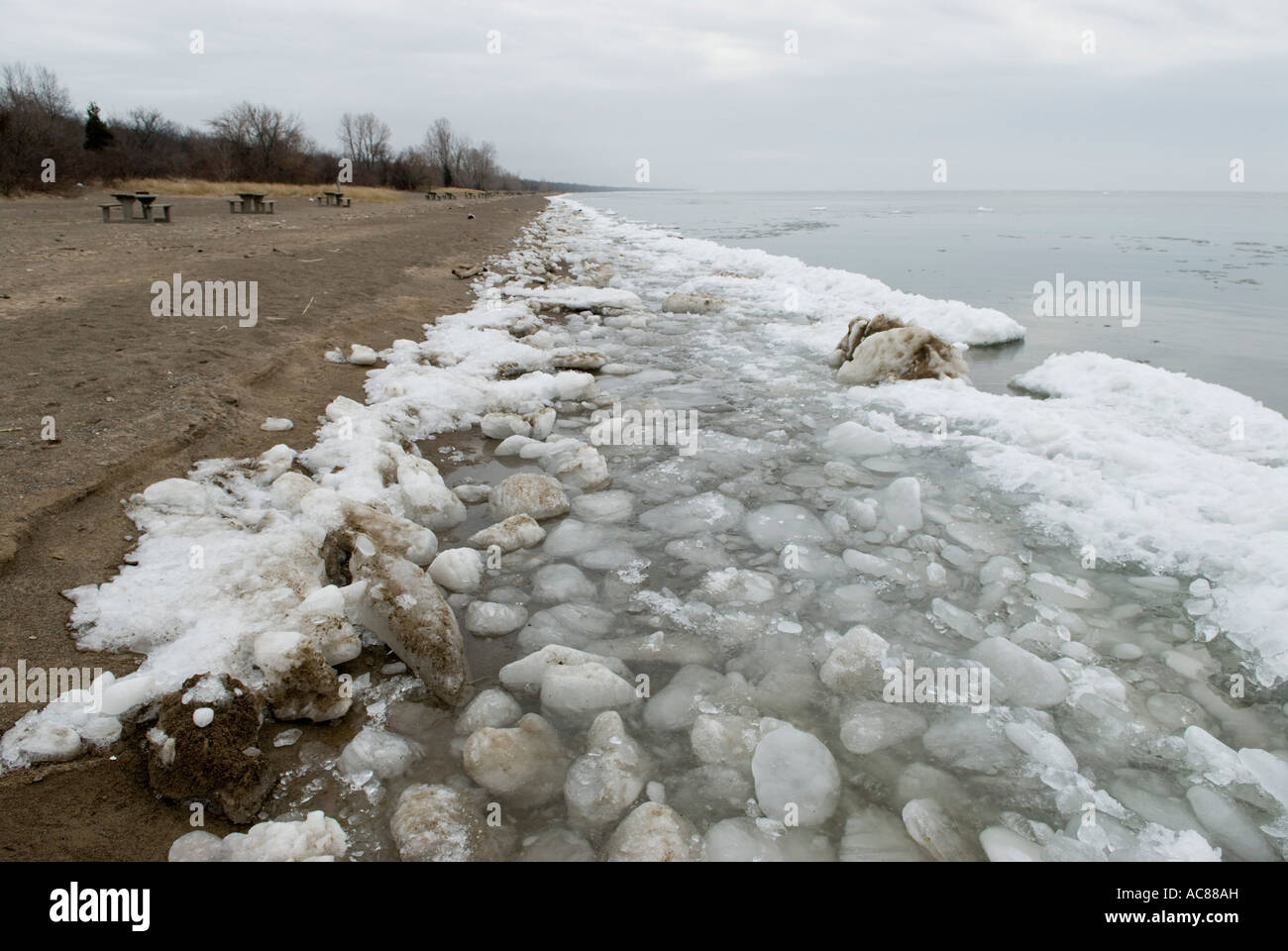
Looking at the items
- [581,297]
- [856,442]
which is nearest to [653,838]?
[856,442]

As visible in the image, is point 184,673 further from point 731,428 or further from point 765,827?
point 731,428

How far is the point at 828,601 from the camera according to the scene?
301 centimetres

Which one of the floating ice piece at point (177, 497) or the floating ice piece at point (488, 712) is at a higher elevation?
the floating ice piece at point (177, 497)

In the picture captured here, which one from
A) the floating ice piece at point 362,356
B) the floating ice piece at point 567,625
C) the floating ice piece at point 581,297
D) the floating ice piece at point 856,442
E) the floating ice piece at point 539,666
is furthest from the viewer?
the floating ice piece at point 581,297

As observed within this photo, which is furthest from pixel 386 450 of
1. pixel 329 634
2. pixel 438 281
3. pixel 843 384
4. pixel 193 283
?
pixel 438 281

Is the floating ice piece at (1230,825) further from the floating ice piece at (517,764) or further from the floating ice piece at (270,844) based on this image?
the floating ice piece at (270,844)

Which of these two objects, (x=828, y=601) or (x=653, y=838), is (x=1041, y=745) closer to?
(x=828, y=601)

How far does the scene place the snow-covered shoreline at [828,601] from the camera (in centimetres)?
203

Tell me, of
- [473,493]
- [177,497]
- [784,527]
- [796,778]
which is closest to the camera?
[796,778]

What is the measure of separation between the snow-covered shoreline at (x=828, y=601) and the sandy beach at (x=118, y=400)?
16 cm

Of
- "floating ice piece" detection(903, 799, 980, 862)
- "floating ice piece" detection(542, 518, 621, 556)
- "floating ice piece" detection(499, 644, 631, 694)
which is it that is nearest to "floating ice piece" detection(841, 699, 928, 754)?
"floating ice piece" detection(903, 799, 980, 862)

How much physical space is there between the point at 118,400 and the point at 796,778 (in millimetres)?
4471

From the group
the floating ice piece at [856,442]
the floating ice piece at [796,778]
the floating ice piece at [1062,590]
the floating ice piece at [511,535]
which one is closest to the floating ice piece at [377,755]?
the floating ice piece at [796,778]

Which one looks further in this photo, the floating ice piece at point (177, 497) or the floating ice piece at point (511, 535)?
the floating ice piece at point (511, 535)
